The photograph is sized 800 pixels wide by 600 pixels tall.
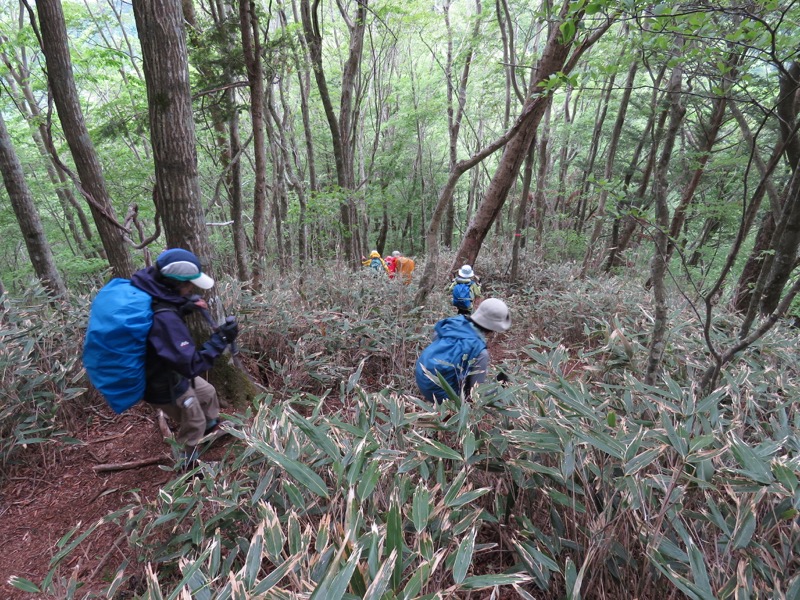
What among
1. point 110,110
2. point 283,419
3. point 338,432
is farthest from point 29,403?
point 110,110

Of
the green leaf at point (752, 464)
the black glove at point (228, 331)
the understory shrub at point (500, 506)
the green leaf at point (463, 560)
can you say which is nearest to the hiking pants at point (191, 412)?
the black glove at point (228, 331)

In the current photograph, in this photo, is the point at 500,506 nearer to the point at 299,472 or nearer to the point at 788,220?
the point at 299,472

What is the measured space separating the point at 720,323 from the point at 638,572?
4.13m

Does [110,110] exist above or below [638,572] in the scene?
above

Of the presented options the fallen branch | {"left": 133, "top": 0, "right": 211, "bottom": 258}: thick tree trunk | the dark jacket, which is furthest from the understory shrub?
{"left": 133, "top": 0, "right": 211, "bottom": 258}: thick tree trunk

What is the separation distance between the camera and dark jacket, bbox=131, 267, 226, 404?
7.55ft

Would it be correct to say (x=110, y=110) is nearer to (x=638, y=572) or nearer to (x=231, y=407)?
(x=231, y=407)

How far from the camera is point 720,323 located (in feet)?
14.0

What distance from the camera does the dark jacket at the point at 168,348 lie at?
2.30m

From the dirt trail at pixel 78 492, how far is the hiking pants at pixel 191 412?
21 cm

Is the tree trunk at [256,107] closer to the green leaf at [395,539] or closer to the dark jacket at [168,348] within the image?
the dark jacket at [168,348]

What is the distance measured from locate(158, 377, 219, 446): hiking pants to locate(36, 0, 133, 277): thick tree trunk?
206 cm

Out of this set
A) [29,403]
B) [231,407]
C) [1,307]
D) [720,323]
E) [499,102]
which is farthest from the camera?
[499,102]

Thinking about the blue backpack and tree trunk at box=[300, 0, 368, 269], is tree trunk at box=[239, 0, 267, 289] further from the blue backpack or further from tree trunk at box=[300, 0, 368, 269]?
the blue backpack
